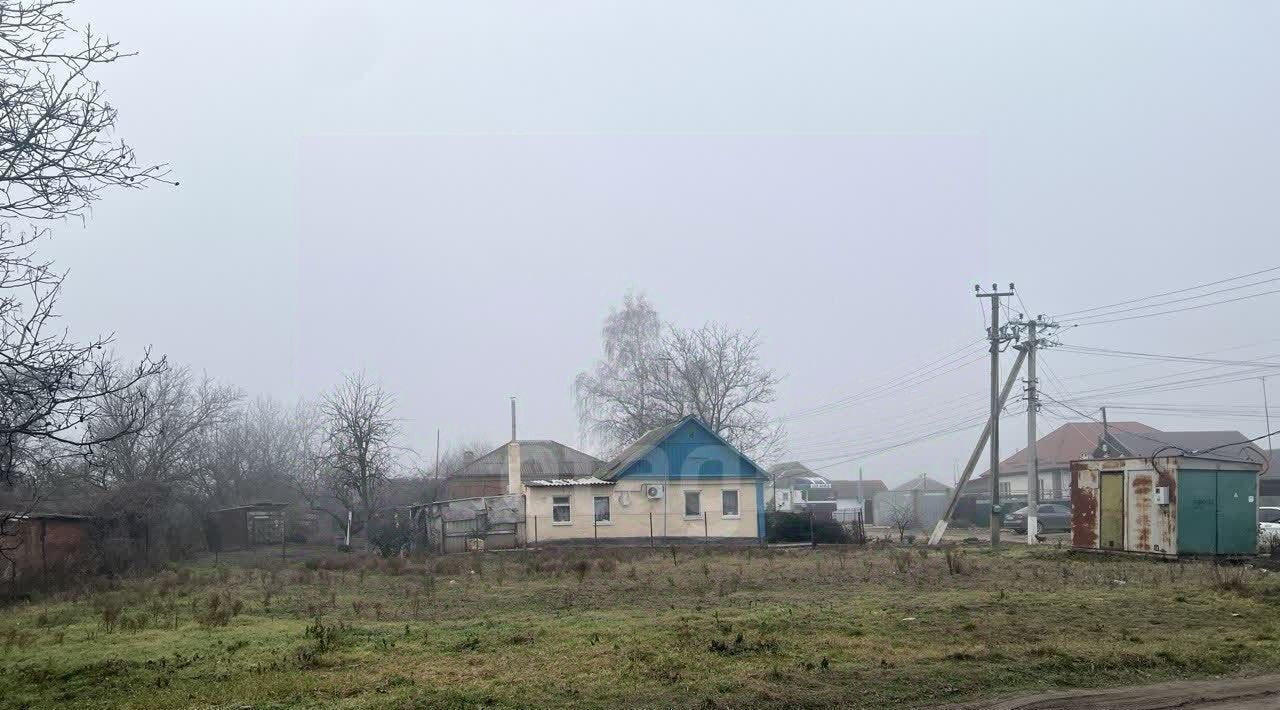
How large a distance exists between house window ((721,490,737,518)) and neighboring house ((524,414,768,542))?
1.6 inches

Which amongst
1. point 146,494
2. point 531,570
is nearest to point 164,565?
point 146,494

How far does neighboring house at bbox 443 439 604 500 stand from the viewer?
204ft

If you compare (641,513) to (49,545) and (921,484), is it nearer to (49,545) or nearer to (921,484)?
(49,545)

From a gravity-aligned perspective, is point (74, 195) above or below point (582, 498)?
above

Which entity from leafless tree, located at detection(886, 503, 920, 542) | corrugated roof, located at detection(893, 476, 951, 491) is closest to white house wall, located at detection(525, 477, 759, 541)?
Answer: leafless tree, located at detection(886, 503, 920, 542)

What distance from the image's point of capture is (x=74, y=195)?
915 centimetres

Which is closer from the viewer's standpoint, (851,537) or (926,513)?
(851,537)

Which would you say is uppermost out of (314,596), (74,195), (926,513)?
(74,195)

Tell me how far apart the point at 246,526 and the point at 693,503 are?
1771 centimetres

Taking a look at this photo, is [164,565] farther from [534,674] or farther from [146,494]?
[534,674]

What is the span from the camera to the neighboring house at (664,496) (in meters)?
41.0

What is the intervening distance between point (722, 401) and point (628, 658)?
50.7 meters

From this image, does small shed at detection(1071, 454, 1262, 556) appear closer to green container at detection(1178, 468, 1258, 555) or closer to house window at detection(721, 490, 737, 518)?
green container at detection(1178, 468, 1258, 555)

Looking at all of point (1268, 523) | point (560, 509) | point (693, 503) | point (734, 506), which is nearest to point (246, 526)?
point (560, 509)
